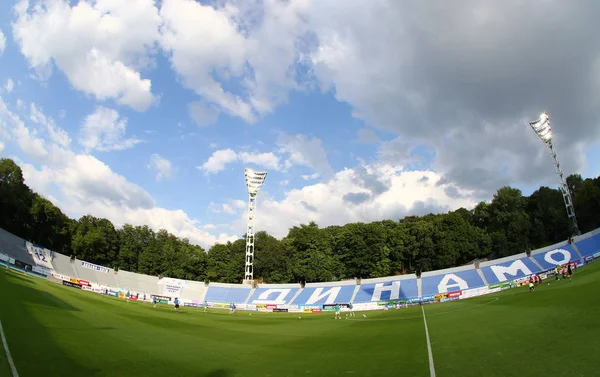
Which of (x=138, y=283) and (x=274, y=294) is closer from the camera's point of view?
(x=274, y=294)

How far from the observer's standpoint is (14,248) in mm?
61031

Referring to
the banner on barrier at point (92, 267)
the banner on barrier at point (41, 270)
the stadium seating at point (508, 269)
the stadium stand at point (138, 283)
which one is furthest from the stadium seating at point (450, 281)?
the banner on barrier at point (41, 270)

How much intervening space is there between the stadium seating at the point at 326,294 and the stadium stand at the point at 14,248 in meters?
48.9

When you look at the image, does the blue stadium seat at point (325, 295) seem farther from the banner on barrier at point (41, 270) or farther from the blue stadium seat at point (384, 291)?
the banner on barrier at point (41, 270)

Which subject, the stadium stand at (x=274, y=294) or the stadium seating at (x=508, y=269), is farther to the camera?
the stadium stand at (x=274, y=294)

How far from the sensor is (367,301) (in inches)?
2352

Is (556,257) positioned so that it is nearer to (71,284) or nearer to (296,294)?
(296,294)

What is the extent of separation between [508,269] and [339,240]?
42.3 meters

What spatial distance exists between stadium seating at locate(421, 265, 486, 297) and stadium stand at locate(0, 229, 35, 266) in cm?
7004

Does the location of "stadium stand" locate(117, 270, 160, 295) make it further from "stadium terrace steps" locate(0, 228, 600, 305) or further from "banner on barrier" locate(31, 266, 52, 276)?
"banner on barrier" locate(31, 266, 52, 276)

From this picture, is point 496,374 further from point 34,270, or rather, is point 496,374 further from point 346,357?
point 34,270

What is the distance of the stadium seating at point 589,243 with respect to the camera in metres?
53.0

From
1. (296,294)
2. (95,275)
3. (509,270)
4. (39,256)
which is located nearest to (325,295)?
(296,294)

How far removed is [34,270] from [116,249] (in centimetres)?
4547
